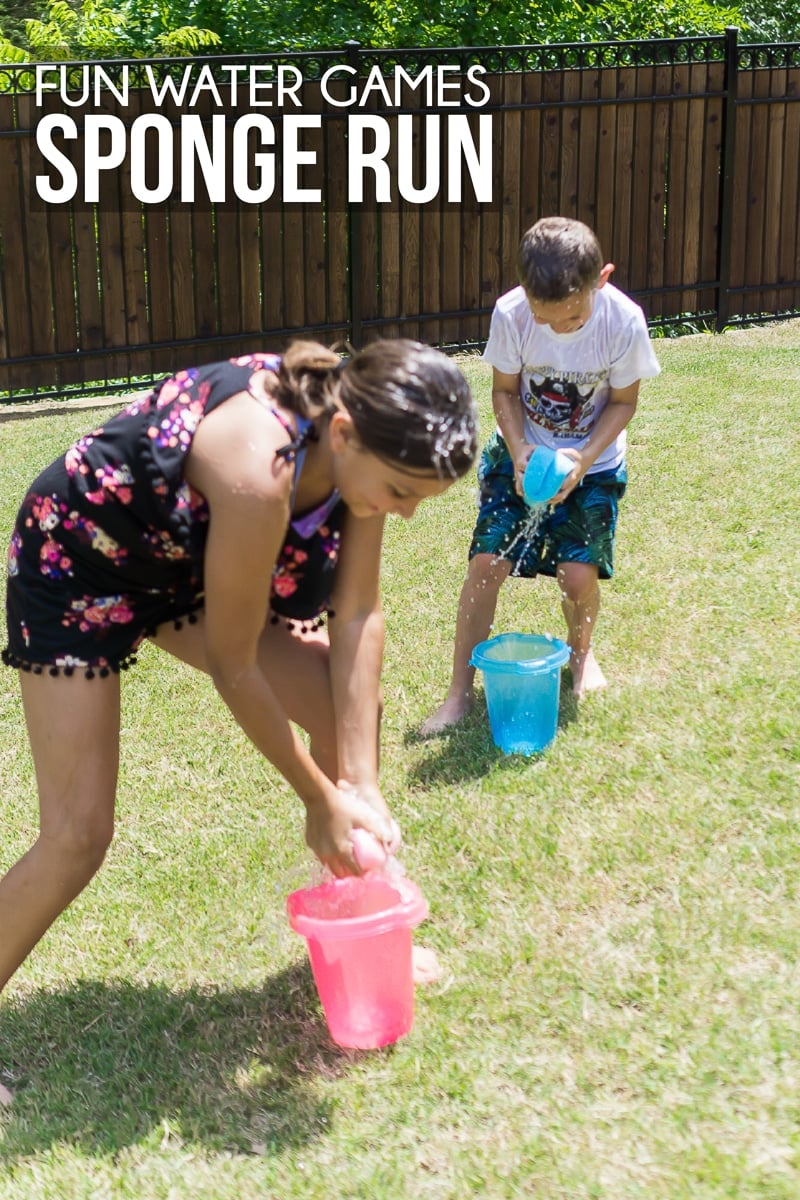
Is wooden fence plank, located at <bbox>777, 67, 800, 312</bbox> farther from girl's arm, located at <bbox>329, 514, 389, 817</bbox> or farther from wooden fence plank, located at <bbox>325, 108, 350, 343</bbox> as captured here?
girl's arm, located at <bbox>329, 514, 389, 817</bbox>

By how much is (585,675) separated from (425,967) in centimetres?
159

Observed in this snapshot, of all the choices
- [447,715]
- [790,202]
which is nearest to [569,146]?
[790,202]

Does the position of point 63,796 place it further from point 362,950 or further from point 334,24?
point 334,24

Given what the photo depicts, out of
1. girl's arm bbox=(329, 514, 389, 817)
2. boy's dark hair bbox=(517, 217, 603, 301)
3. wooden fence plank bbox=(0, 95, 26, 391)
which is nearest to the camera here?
girl's arm bbox=(329, 514, 389, 817)

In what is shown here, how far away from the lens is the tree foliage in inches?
504

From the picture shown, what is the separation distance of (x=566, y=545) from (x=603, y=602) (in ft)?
2.79

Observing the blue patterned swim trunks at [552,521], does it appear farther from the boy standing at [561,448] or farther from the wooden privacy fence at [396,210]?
the wooden privacy fence at [396,210]

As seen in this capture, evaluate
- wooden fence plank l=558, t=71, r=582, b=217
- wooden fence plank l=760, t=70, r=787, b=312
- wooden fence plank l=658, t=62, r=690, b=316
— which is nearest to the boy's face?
wooden fence plank l=558, t=71, r=582, b=217

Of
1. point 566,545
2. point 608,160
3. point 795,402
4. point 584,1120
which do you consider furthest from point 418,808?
point 608,160

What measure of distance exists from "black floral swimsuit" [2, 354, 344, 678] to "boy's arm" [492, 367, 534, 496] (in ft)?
4.93

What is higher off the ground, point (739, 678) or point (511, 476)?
point (511, 476)

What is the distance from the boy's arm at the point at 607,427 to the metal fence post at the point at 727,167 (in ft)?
22.4

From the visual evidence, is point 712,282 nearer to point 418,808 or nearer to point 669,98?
point 669,98

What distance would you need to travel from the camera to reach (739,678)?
436cm
